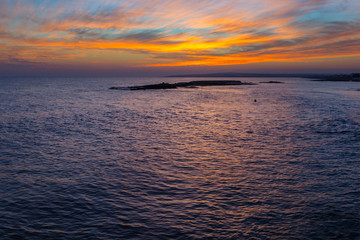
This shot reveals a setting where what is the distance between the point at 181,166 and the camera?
597 inches

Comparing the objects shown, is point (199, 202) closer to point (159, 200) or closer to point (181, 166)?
point (159, 200)

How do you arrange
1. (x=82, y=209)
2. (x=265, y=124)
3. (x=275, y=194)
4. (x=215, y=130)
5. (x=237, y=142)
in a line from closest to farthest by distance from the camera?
(x=82, y=209) → (x=275, y=194) → (x=237, y=142) → (x=215, y=130) → (x=265, y=124)

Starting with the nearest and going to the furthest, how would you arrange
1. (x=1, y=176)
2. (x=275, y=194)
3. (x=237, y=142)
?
1. (x=275, y=194)
2. (x=1, y=176)
3. (x=237, y=142)

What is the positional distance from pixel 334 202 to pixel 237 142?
1074cm

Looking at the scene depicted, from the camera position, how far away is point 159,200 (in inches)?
426

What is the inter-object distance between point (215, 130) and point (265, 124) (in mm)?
7153

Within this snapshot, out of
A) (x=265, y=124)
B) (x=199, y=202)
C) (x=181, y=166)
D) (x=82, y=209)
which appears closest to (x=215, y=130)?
(x=265, y=124)

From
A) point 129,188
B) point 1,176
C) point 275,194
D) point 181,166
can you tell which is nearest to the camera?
point 275,194

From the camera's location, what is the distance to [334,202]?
414 inches

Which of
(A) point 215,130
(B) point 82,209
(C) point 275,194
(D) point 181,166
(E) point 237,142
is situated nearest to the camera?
(B) point 82,209

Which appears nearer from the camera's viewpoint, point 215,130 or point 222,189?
point 222,189

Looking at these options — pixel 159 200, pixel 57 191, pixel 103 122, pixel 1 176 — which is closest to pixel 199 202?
pixel 159 200

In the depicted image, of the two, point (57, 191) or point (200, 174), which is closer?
point (57, 191)

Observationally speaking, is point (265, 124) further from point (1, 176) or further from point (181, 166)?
point (1, 176)
